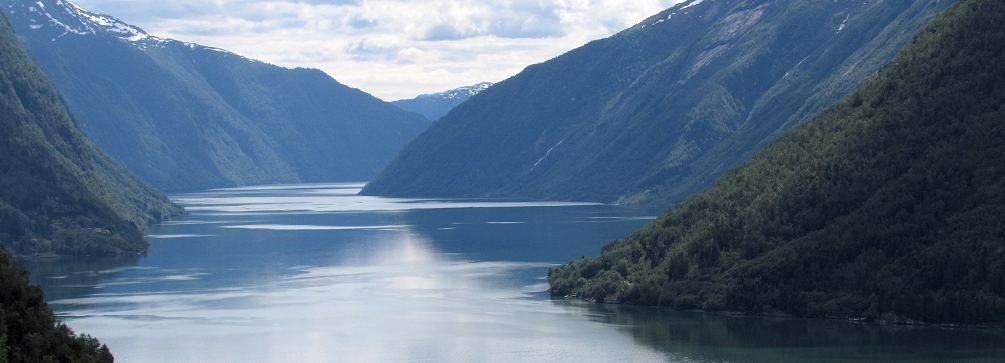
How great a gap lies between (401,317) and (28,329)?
49.2 metres

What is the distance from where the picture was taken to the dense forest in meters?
46.2

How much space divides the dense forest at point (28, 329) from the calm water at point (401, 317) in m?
28.1

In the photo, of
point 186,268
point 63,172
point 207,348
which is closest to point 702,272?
point 207,348

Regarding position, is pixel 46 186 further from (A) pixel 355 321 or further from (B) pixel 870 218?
(B) pixel 870 218

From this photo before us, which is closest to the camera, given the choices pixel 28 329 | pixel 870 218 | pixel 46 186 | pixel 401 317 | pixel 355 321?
pixel 28 329

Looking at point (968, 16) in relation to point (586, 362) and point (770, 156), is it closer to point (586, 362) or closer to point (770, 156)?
point (770, 156)

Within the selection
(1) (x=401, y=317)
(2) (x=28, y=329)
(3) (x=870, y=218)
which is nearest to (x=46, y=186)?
(1) (x=401, y=317)

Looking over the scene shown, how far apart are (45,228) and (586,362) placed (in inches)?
3898

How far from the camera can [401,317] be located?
3765 inches

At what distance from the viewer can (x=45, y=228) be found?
155 metres

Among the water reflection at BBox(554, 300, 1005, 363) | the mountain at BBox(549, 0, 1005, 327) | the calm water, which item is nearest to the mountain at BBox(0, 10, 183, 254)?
the calm water

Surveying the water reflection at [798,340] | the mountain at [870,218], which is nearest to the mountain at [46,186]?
the mountain at [870,218]

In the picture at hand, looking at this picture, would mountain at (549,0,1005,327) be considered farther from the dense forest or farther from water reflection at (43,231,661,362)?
the dense forest

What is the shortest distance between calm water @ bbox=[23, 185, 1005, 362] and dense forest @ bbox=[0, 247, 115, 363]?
2807 cm
